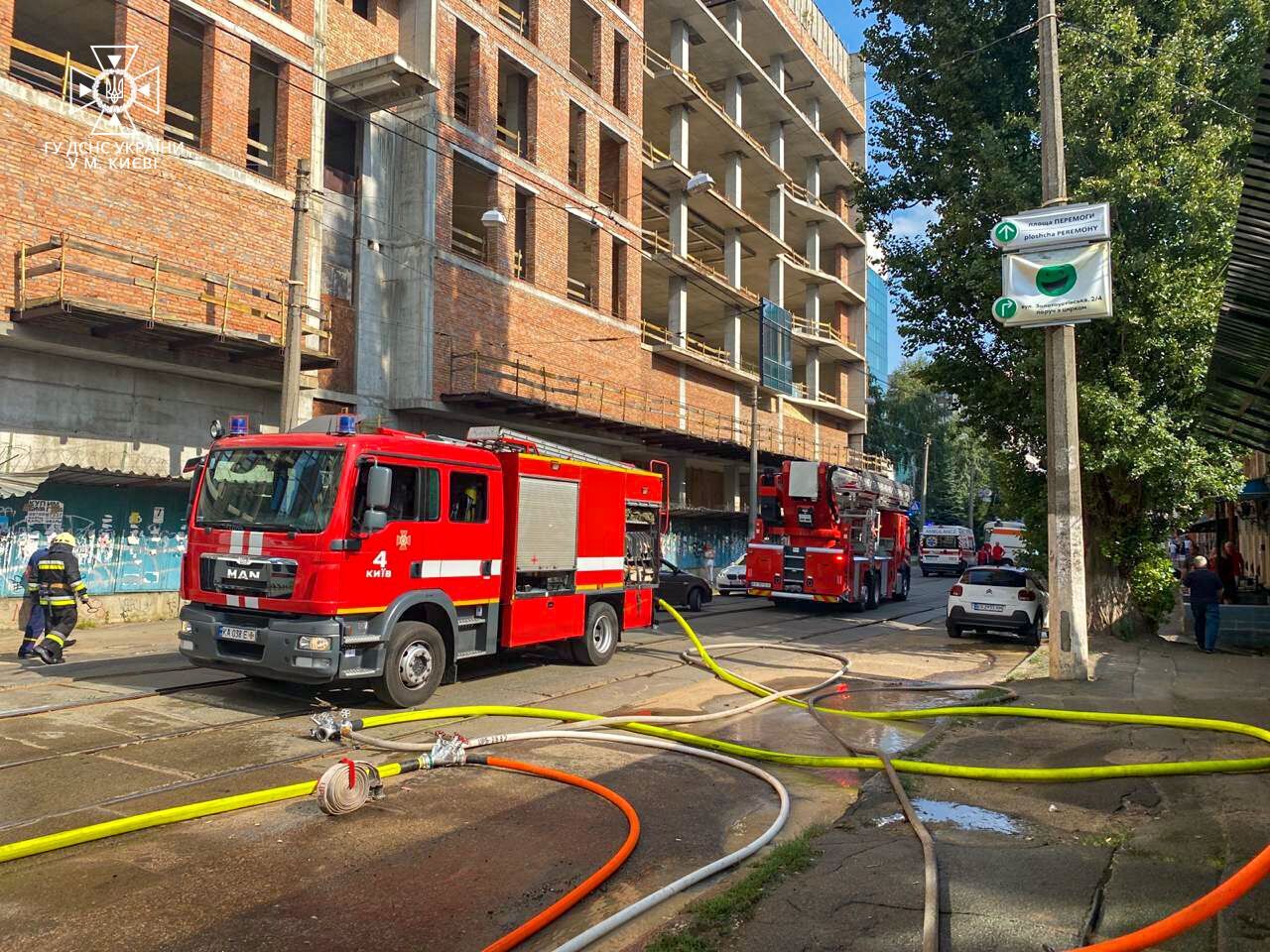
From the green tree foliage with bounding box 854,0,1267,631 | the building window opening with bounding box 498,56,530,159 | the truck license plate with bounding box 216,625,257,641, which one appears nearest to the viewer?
the truck license plate with bounding box 216,625,257,641

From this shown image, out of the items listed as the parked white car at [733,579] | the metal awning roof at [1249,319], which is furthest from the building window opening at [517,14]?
the metal awning roof at [1249,319]

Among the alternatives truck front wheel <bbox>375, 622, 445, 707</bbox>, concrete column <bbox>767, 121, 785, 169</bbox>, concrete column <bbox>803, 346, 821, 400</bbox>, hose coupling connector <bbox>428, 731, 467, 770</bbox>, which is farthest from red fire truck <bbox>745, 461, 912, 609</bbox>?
concrete column <bbox>767, 121, 785, 169</bbox>

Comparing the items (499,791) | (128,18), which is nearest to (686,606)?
(499,791)

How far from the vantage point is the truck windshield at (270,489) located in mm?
8688

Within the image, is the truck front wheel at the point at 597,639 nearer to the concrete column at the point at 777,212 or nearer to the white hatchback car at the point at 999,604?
the white hatchback car at the point at 999,604

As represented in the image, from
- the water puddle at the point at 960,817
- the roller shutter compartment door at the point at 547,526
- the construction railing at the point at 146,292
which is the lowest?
the water puddle at the point at 960,817

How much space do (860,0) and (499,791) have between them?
1801 centimetres

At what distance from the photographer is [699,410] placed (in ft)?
114

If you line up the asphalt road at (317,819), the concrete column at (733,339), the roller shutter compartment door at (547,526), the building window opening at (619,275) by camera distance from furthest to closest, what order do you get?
the concrete column at (733,339) → the building window opening at (619,275) → the roller shutter compartment door at (547,526) → the asphalt road at (317,819)

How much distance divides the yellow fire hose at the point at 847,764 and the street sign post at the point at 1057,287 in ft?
16.3

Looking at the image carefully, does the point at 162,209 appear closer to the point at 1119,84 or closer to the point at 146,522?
the point at 146,522

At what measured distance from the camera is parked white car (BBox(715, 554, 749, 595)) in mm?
27578

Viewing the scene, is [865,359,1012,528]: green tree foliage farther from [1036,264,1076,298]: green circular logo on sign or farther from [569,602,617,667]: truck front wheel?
[569,602,617,667]: truck front wheel

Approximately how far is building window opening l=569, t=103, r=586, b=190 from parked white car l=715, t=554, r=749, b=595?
13078mm
